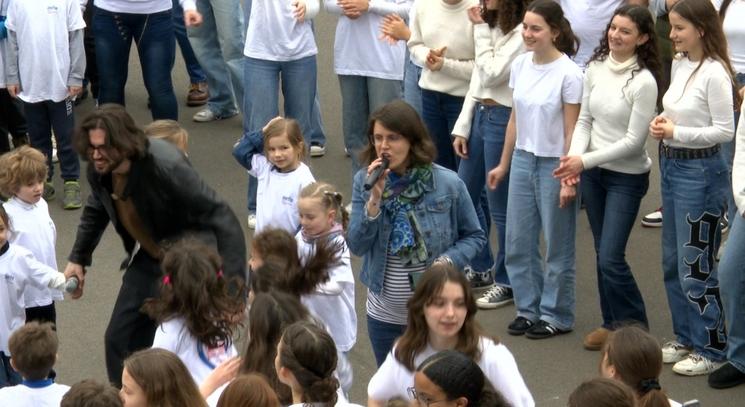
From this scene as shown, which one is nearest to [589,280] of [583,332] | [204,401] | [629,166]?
[583,332]

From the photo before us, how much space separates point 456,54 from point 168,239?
2404 mm

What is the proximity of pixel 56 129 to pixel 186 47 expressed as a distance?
190cm

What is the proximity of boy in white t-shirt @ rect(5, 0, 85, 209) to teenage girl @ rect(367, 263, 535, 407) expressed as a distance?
4.81 metres

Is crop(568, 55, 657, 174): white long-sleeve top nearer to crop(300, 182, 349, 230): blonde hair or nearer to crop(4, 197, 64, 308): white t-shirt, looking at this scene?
crop(300, 182, 349, 230): blonde hair

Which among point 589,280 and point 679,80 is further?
point 589,280

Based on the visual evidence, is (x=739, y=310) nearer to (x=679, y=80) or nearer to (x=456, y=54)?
(x=679, y=80)

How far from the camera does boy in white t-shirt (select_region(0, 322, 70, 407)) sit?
590cm

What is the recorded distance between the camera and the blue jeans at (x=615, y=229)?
7.36 meters

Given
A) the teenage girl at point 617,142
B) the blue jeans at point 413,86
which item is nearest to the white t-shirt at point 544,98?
the teenage girl at point 617,142

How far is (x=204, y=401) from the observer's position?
520cm

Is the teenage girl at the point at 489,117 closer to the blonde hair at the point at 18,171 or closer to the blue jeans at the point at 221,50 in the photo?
the blonde hair at the point at 18,171

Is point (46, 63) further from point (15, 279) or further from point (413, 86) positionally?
point (15, 279)

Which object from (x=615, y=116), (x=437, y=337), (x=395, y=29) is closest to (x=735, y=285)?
(x=615, y=116)

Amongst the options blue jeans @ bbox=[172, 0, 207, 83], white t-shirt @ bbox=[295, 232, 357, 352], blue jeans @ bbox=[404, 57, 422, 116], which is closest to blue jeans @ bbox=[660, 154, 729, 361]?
white t-shirt @ bbox=[295, 232, 357, 352]
